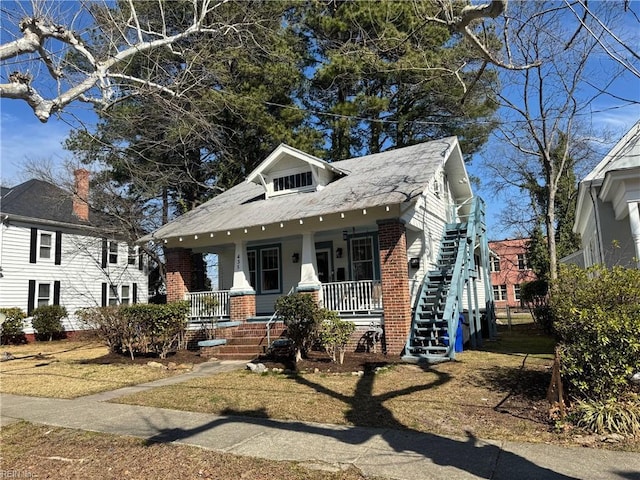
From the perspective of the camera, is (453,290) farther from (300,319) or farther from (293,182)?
(293,182)

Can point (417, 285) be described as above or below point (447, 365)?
above

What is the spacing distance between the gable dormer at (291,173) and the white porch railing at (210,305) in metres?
3.94

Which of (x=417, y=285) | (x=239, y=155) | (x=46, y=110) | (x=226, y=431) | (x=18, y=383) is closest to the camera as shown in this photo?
(x=226, y=431)

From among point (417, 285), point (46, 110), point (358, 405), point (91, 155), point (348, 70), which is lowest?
point (358, 405)

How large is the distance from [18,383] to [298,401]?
6824 millimetres

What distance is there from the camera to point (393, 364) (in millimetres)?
10336

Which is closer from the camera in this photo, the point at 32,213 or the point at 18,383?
the point at 18,383

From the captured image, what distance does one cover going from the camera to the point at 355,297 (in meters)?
12.8

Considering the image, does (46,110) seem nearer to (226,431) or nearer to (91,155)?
(226,431)

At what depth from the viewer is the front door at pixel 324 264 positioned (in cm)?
1611

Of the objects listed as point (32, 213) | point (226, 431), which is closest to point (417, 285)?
point (226, 431)

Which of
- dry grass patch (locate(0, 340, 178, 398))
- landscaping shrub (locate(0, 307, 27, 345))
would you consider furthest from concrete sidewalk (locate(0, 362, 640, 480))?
landscaping shrub (locate(0, 307, 27, 345))

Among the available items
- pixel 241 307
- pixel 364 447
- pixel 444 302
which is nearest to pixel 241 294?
pixel 241 307

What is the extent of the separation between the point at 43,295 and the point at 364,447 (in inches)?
918
